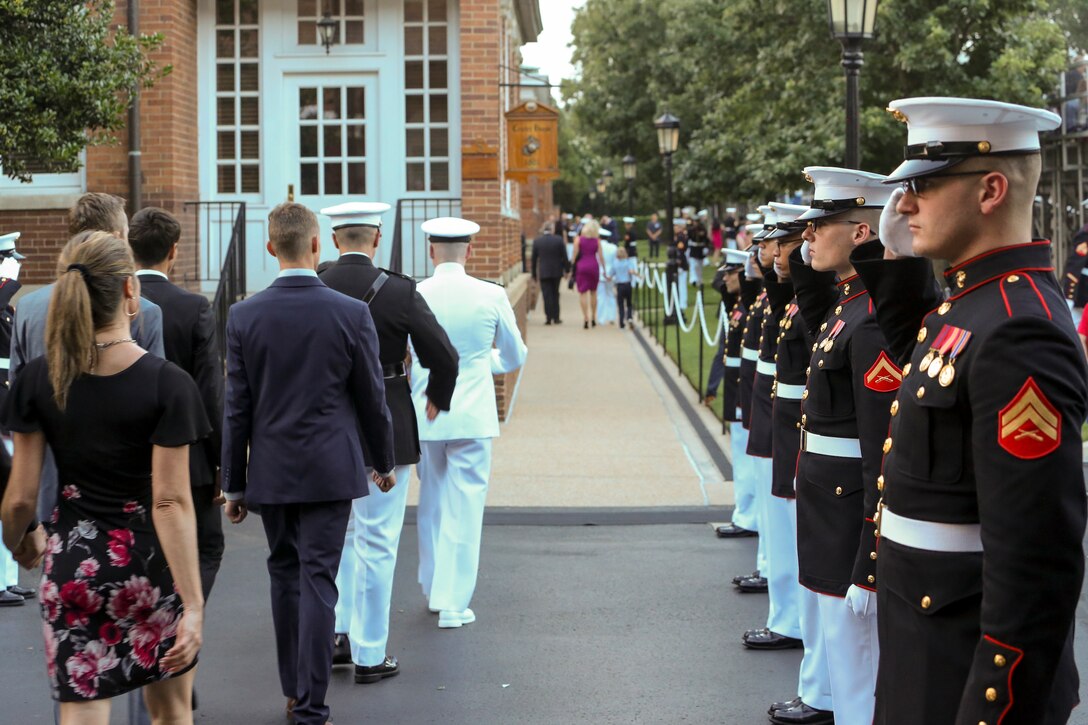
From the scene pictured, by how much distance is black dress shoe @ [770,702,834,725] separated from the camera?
545 centimetres

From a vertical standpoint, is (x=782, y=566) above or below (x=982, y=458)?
below

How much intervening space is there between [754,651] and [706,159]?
31.4 m

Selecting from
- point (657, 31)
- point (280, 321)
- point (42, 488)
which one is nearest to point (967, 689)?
point (42, 488)

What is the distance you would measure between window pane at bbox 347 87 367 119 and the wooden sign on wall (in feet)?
5.79

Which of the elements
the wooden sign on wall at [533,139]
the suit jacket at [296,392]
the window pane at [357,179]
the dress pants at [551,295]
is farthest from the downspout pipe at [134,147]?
the dress pants at [551,295]

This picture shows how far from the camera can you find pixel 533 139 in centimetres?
1623

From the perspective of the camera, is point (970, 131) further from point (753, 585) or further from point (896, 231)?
point (753, 585)

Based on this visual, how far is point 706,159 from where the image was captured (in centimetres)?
3700

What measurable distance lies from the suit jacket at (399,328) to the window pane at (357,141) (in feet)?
30.7

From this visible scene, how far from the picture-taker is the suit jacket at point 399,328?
6410mm

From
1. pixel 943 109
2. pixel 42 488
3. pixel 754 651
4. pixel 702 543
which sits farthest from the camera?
pixel 702 543

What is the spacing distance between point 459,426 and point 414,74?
30.2 feet

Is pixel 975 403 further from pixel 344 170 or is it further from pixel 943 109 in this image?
pixel 344 170

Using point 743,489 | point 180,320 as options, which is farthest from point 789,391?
point 743,489
